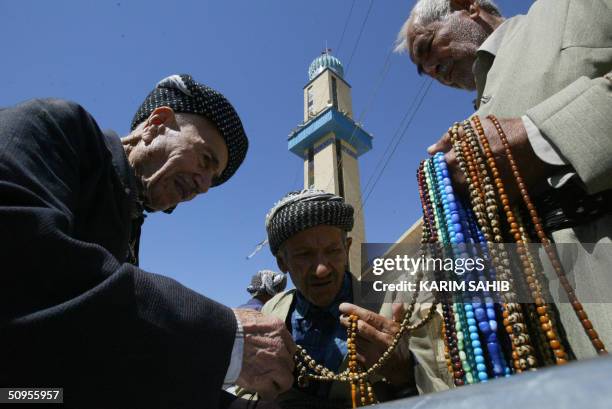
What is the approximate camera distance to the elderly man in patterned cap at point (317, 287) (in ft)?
6.04

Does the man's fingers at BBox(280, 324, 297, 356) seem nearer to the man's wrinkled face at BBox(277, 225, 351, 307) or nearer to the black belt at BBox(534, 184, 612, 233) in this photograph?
the man's wrinkled face at BBox(277, 225, 351, 307)

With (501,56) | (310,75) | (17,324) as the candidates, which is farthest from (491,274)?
(310,75)

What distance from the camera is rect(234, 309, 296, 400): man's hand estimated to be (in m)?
1.24

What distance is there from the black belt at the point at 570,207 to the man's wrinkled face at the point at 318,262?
1.21 metres

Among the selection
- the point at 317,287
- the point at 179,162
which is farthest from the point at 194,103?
the point at 317,287

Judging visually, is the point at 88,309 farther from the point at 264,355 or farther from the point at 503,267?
the point at 503,267

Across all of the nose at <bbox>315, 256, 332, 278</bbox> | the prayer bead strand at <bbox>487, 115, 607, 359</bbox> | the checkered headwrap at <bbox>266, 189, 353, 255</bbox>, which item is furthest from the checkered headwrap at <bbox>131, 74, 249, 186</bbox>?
the prayer bead strand at <bbox>487, 115, 607, 359</bbox>

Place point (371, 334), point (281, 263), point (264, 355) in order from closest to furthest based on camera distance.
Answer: point (264, 355), point (371, 334), point (281, 263)

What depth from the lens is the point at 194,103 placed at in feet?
7.03

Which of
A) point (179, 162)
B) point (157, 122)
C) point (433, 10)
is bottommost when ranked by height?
point (179, 162)

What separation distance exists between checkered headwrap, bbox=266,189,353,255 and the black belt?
1230mm

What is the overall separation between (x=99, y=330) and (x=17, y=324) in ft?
0.55

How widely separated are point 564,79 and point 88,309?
5.00ft

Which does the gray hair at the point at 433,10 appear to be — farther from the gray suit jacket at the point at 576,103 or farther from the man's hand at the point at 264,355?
the man's hand at the point at 264,355
